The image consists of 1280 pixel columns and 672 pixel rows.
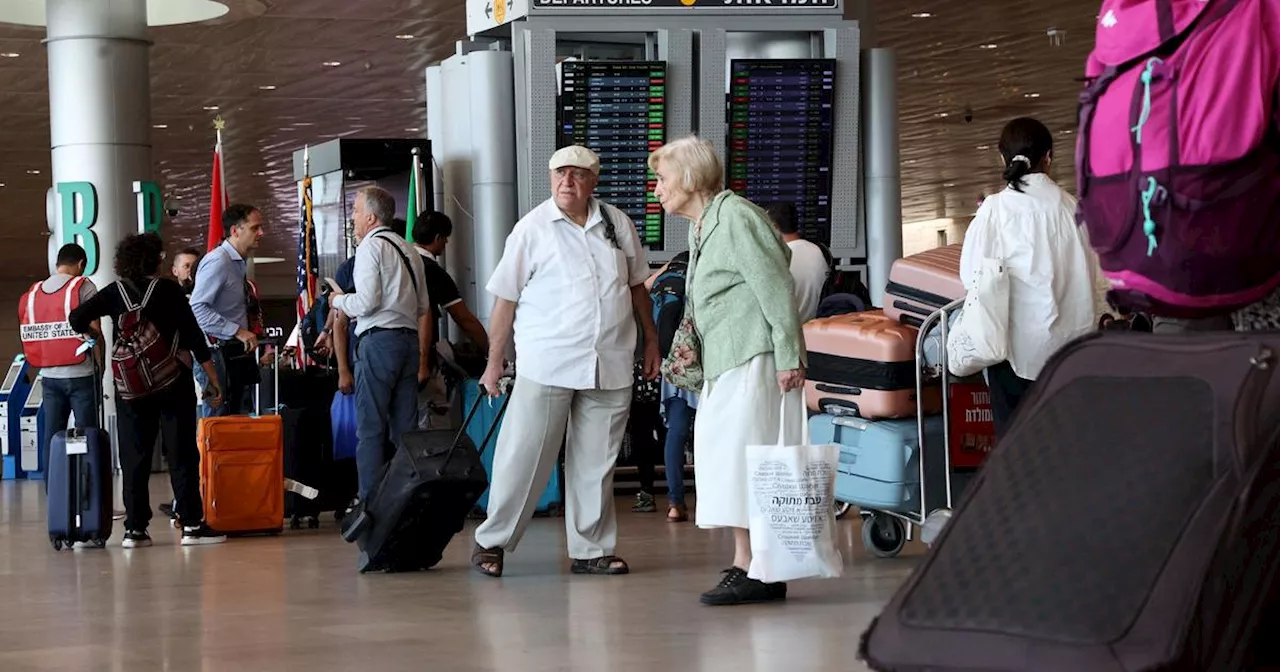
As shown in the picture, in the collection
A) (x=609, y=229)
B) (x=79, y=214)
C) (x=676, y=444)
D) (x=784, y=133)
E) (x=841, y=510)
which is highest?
(x=784, y=133)

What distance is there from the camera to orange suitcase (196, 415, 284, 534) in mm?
8492

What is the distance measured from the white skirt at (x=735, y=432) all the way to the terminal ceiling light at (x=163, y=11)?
39.6ft

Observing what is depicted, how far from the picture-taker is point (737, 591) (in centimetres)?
542

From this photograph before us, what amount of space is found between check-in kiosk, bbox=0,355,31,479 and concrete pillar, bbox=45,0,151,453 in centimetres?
312

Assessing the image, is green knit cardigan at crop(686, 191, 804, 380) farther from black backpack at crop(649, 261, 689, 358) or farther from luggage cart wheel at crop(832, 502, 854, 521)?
luggage cart wheel at crop(832, 502, 854, 521)

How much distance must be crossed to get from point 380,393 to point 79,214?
5748 mm

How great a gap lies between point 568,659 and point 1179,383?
2.85 metres

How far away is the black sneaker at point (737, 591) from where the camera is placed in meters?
5.42

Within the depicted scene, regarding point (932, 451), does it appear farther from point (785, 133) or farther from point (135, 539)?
point (135, 539)

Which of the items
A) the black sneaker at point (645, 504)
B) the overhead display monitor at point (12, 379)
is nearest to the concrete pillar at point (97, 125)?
the overhead display monitor at point (12, 379)

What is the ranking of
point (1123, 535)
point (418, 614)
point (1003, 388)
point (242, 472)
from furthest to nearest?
point (242, 472) → point (1003, 388) → point (418, 614) → point (1123, 535)

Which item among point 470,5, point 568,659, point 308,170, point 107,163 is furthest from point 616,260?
point 107,163

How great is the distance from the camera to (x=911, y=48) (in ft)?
68.3

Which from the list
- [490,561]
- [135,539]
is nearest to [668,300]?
[490,561]
